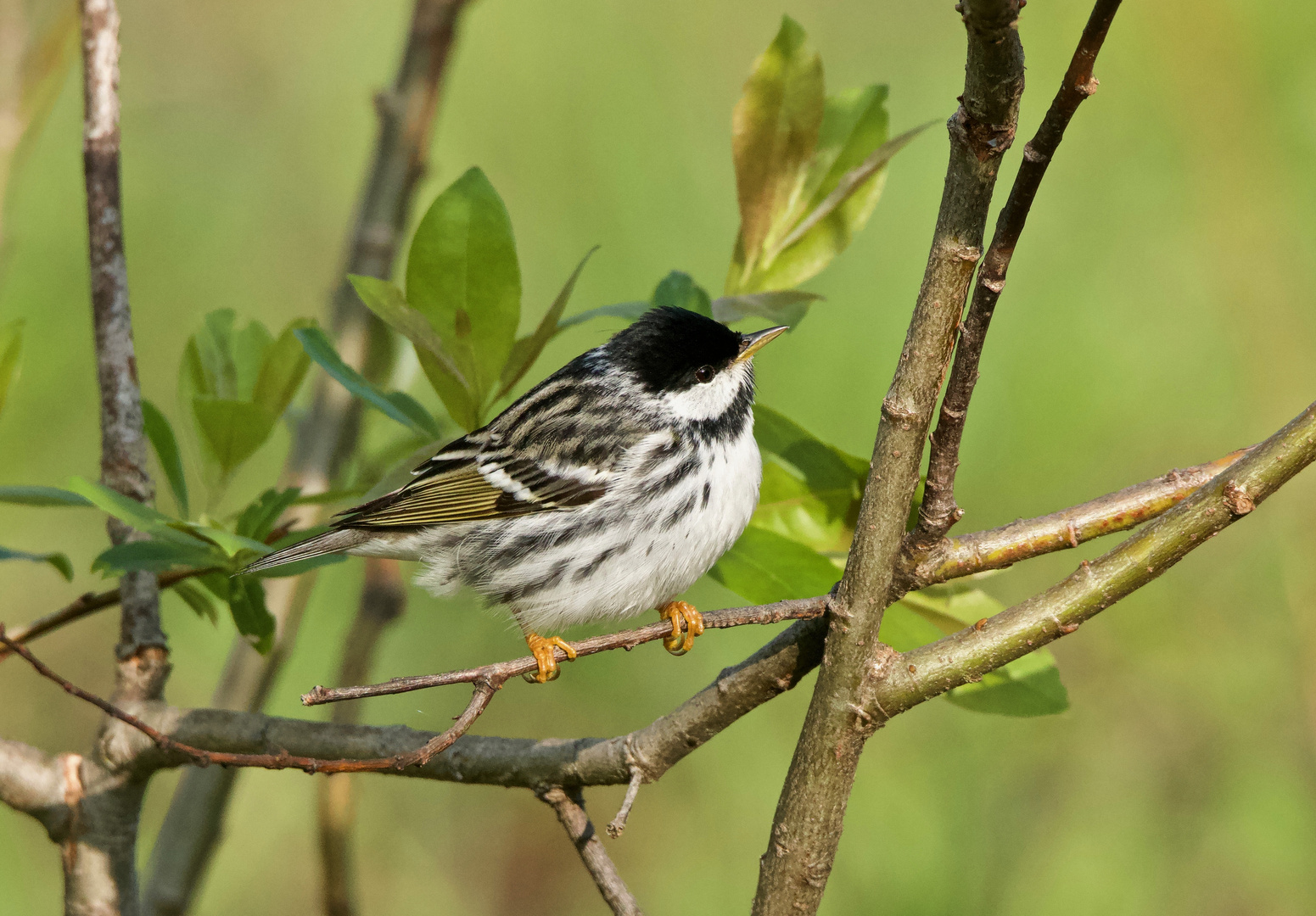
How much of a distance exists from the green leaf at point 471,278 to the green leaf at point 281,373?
0.97ft

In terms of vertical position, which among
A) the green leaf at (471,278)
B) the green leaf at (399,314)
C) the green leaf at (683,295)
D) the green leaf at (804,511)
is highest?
the green leaf at (683,295)

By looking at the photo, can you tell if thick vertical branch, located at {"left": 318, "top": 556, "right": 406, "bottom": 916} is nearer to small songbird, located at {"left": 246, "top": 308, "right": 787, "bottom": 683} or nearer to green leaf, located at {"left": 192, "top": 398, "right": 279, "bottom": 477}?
small songbird, located at {"left": 246, "top": 308, "right": 787, "bottom": 683}

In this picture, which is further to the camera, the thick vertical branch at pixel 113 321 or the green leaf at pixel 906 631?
the thick vertical branch at pixel 113 321

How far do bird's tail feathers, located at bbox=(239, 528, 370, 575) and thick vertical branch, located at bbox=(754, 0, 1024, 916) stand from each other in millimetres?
958

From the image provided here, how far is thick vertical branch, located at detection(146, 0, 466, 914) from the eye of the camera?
8.38ft

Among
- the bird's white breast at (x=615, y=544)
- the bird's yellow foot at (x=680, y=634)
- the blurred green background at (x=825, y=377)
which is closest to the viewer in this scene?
the bird's yellow foot at (x=680, y=634)

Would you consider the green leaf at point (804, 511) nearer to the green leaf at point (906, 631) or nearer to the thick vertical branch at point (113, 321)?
the green leaf at point (906, 631)

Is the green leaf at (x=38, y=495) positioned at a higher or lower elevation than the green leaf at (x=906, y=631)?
lower

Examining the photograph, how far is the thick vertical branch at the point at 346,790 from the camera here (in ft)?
8.61

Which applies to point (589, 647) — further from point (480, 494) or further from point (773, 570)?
Answer: point (480, 494)

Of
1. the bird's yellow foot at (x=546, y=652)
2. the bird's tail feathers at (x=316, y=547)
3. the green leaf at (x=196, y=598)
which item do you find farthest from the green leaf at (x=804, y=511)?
the green leaf at (x=196, y=598)

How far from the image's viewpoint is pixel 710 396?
289 centimetres

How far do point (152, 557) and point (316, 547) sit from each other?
588mm

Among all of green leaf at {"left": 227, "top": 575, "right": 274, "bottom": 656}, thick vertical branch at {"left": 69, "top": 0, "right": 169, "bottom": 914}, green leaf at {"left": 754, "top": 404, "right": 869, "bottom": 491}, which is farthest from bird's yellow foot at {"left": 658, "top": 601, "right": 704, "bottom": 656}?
thick vertical branch at {"left": 69, "top": 0, "right": 169, "bottom": 914}
